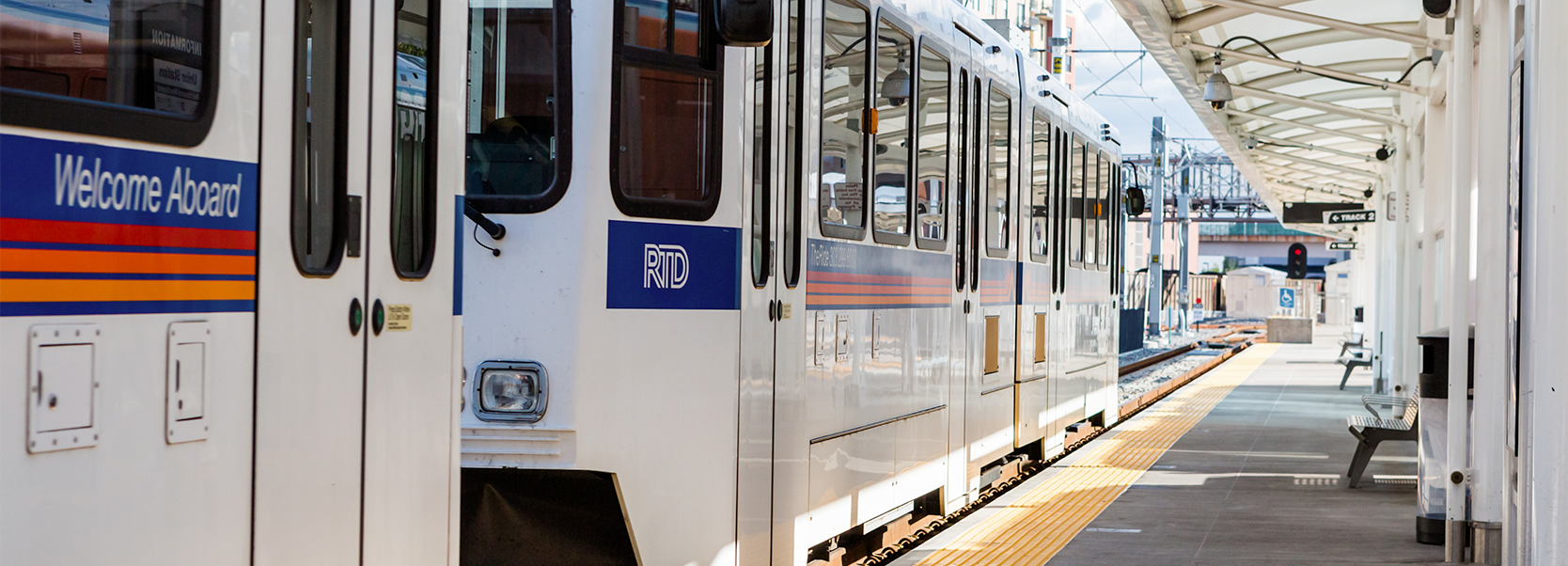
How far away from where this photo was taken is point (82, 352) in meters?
2.38

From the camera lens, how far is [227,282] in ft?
8.91

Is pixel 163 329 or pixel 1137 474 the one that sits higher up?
pixel 163 329

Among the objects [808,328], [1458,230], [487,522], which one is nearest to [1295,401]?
[1458,230]

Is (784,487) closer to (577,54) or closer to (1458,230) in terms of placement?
(577,54)

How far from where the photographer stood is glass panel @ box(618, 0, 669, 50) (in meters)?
4.77

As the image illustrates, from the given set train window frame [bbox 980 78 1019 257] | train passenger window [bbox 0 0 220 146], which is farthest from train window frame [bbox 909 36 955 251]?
train passenger window [bbox 0 0 220 146]

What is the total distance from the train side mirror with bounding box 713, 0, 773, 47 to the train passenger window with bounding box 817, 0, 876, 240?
1624mm

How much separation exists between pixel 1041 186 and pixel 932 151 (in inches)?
122

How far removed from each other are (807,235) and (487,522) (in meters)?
1.76

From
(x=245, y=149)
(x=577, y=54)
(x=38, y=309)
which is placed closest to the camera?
(x=38, y=309)

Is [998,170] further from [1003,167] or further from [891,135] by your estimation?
[891,135]

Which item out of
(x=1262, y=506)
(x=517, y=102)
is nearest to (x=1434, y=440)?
(x=1262, y=506)

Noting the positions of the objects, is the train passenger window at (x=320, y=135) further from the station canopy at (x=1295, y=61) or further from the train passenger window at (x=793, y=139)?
the station canopy at (x=1295, y=61)

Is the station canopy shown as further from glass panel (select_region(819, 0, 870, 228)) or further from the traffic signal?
the traffic signal
